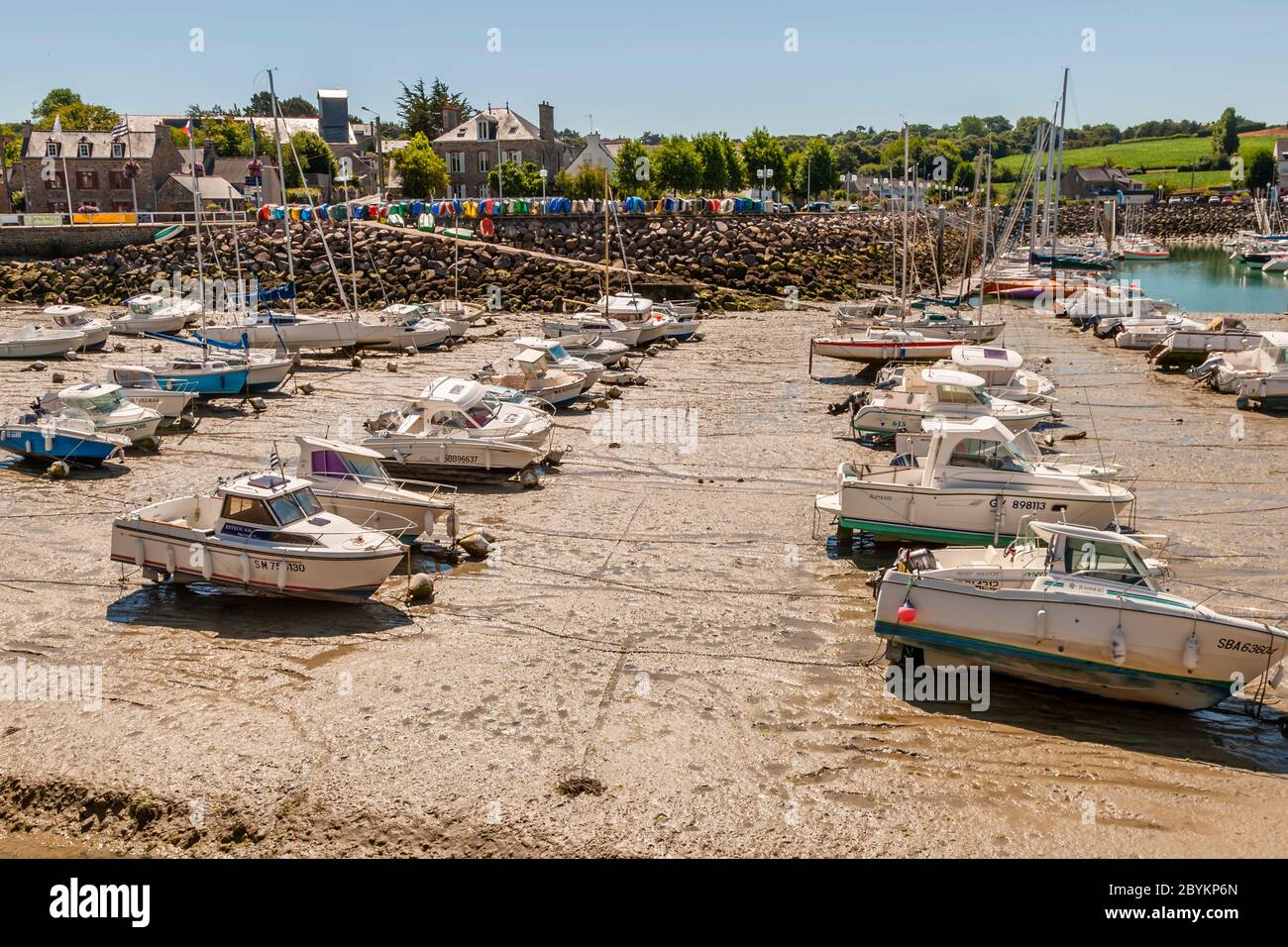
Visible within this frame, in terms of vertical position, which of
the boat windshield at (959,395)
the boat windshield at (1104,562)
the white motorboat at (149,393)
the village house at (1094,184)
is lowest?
the boat windshield at (1104,562)

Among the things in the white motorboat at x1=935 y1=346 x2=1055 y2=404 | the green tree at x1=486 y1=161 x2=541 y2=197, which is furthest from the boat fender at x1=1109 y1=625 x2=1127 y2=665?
the green tree at x1=486 y1=161 x2=541 y2=197

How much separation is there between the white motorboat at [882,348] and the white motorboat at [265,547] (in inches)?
880

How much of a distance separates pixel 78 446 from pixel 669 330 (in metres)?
25.9

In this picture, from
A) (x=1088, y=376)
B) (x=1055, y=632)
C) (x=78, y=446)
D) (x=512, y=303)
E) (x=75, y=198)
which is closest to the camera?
(x=1055, y=632)

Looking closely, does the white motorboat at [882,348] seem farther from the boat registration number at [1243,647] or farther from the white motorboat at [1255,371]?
the boat registration number at [1243,647]

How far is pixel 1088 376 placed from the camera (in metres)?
37.6

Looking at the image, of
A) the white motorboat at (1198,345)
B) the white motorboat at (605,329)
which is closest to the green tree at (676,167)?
the white motorboat at (605,329)

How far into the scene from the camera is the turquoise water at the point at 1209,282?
2616 inches

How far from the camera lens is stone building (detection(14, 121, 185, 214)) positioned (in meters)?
77.9

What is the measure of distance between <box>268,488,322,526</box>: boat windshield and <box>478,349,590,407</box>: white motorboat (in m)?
13.3

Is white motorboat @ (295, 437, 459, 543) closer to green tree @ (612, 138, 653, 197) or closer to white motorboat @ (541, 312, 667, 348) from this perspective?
white motorboat @ (541, 312, 667, 348)

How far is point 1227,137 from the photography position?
181 meters

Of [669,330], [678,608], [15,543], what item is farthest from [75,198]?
[678,608]
